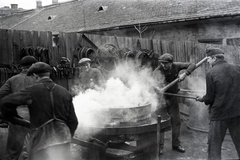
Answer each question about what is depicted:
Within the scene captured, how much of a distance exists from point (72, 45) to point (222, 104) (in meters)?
4.78

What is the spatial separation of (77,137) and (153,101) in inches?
75.0

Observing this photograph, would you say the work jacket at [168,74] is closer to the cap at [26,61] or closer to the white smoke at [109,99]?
the white smoke at [109,99]

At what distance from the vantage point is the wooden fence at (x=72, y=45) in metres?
6.47

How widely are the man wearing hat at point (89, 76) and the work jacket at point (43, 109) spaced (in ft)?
10.2

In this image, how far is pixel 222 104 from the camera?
183 inches

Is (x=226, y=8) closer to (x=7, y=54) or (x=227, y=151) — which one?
(x=227, y=151)

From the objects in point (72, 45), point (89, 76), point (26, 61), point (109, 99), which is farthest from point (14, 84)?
point (72, 45)

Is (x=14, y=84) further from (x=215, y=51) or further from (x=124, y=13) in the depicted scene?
(x=124, y=13)

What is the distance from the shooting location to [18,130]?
461 cm

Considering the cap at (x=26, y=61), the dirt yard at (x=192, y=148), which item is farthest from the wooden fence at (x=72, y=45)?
the dirt yard at (x=192, y=148)

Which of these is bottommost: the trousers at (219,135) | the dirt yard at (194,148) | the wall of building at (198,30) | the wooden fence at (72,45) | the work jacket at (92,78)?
the dirt yard at (194,148)

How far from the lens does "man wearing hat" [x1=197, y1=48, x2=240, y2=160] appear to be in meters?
4.63

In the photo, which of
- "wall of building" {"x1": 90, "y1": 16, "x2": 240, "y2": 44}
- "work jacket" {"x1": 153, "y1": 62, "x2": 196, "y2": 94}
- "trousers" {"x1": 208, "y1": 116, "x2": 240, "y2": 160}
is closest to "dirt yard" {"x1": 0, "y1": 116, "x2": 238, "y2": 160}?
"trousers" {"x1": 208, "y1": 116, "x2": 240, "y2": 160}

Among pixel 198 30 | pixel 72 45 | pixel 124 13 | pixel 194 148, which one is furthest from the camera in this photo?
pixel 124 13
